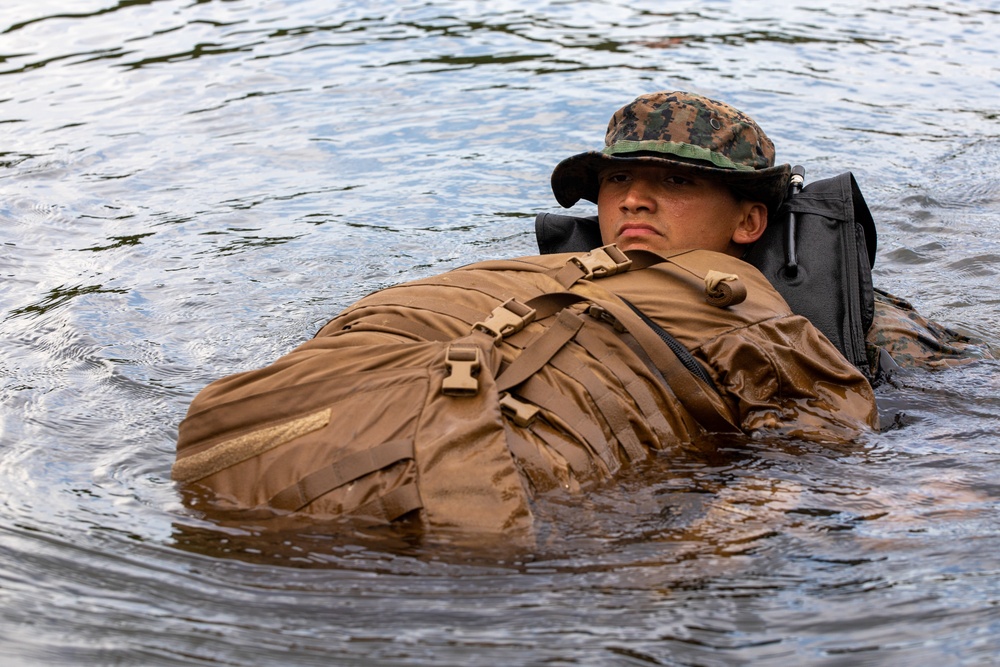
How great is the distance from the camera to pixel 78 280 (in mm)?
6289

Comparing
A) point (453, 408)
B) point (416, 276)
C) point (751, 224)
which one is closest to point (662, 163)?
point (751, 224)

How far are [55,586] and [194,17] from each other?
1009cm

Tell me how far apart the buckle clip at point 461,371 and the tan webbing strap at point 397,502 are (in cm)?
27

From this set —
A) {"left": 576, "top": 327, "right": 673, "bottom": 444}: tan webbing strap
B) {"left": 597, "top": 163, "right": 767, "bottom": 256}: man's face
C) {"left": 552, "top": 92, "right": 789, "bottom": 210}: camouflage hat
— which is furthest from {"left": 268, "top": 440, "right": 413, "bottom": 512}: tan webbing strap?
{"left": 552, "top": 92, "right": 789, "bottom": 210}: camouflage hat

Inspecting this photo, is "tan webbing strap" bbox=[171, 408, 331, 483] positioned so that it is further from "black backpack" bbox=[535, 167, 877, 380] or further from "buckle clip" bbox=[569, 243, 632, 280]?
"black backpack" bbox=[535, 167, 877, 380]

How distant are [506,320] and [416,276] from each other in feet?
9.70

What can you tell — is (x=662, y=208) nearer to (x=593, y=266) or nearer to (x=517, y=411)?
(x=593, y=266)

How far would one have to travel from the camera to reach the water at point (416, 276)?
2.86 m

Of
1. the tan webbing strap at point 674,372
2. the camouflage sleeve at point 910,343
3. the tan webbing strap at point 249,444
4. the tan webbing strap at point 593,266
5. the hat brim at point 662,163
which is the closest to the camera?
the tan webbing strap at point 249,444

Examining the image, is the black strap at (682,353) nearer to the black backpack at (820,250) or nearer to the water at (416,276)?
the water at (416,276)

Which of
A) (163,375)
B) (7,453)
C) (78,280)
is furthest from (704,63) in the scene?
(7,453)

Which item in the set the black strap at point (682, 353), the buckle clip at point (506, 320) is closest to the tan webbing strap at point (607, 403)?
the buckle clip at point (506, 320)

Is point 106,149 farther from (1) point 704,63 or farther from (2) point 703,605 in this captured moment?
(2) point 703,605

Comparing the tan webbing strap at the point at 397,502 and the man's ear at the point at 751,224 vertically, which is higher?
the man's ear at the point at 751,224
